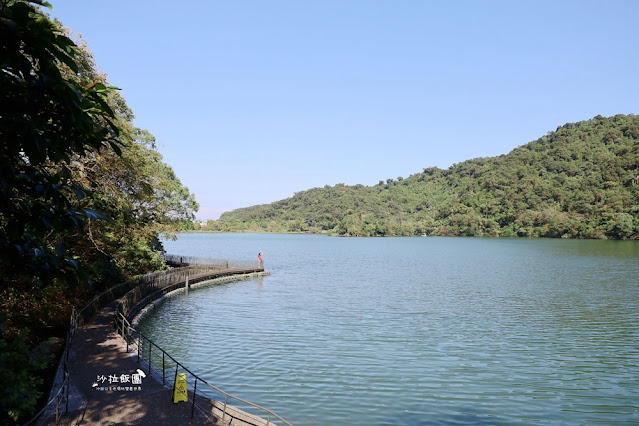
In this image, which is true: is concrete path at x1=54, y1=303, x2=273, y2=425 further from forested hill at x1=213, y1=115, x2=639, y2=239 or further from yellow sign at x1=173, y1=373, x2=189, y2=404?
forested hill at x1=213, y1=115, x2=639, y2=239

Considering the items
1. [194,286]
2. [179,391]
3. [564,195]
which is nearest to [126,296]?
[179,391]

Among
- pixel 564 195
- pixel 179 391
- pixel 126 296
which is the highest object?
pixel 564 195

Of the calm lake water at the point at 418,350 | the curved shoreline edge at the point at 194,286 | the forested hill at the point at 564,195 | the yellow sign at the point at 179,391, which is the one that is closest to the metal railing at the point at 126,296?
the curved shoreline edge at the point at 194,286

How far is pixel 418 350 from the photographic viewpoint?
20562 millimetres

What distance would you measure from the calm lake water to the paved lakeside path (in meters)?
3.33

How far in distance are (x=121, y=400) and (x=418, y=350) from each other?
13.4m

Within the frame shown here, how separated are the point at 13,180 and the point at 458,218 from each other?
185225 mm

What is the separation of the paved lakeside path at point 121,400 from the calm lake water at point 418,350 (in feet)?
10.9

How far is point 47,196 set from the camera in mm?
4031

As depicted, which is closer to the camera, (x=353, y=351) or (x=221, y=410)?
(x=221, y=410)

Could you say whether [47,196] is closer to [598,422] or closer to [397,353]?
[598,422]

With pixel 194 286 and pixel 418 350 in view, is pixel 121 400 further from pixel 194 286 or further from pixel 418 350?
pixel 194 286

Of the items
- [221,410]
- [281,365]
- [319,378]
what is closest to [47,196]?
[221,410]

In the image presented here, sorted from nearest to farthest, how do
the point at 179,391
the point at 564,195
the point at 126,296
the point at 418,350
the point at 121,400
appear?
the point at 179,391
the point at 121,400
the point at 418,350
the point at 126,296
the point at 564,195
